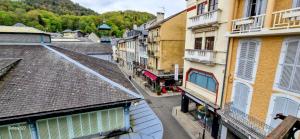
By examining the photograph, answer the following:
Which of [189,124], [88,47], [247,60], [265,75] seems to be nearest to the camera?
[265,75]

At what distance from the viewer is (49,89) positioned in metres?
7.21

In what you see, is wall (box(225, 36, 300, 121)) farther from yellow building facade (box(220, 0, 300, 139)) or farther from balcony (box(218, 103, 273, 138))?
balcony (box(218, 103, 273, 138))

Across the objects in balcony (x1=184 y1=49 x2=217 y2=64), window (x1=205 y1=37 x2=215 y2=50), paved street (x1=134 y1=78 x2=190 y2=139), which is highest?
window (x1=205 y1=37 x2=215 y2=50)

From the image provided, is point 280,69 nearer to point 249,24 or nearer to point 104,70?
point 249,24

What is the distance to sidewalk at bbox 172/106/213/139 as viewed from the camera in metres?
14.8

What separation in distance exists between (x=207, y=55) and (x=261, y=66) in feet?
14.8

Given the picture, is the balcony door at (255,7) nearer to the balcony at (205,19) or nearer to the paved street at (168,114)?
the balcony at (205,19)

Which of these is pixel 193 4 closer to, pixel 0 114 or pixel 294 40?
pixel 294 40

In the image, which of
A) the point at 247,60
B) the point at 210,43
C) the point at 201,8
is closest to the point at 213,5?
the point at 201,8

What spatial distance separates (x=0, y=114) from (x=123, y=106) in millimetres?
4910

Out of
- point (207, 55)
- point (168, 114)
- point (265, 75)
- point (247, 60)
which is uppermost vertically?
point (207, 55)

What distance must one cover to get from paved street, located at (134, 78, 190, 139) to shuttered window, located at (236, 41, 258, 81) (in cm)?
812

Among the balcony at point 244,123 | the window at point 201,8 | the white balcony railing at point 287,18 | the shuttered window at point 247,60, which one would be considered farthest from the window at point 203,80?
the white balcony railing at point 287,18

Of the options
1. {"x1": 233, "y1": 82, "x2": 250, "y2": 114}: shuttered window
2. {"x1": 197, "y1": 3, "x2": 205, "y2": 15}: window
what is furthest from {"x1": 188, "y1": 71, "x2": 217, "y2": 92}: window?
{"x1": 197, "y1": 3, "x2": 205, "y2": 15}: window
